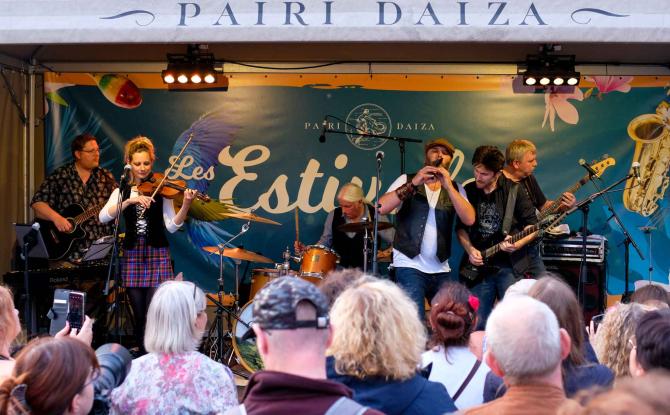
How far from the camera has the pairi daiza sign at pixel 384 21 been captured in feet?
19.1

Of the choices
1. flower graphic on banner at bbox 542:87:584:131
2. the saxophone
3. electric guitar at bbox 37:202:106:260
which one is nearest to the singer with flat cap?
flower graphic on banner at bbox 542:87:584:131

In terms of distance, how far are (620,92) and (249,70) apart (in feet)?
11.7

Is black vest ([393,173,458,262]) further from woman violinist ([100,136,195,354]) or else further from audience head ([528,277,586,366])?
audience head ([528,277,586,366])

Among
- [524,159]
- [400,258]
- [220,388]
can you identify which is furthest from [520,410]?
[524,159]

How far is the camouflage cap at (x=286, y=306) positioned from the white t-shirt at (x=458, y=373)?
140 centimetres

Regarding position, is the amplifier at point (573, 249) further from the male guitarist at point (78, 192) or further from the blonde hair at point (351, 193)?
the male guitarist at point (78, 192)

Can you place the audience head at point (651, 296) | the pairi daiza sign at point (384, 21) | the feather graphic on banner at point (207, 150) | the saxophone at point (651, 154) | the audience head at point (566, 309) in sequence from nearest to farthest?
the audience head at point (566, 309)
the audience head at point (651, 296)
the pairi daiza sign at point (384, 21)
the saxophone at point (651, 154)
the feather graphic on banner at point (207, 150)

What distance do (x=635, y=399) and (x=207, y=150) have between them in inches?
269

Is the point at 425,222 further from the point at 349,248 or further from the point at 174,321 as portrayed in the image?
the point at 174,321

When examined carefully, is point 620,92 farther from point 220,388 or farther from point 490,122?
point 220,388

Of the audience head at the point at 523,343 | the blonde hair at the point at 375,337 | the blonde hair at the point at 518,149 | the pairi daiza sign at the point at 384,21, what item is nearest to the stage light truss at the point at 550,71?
the blonde hair at the point at 518,149

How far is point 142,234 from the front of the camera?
21.7 feet

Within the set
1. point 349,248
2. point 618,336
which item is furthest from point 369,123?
point 618,336

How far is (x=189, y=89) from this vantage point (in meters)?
7.83
